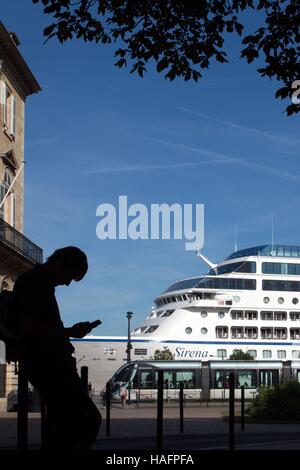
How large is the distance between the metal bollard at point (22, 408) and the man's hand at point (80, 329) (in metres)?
0.32

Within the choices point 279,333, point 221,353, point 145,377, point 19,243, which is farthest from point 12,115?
point 279,333

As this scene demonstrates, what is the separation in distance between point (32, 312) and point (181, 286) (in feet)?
264

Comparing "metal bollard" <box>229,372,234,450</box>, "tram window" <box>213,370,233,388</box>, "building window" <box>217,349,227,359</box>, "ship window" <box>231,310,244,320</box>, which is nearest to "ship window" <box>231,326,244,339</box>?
"ship window" <box>231,310,244,320</box>

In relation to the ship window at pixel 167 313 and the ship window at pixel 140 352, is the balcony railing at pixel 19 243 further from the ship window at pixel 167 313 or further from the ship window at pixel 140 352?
the ship window at pixel 167 313

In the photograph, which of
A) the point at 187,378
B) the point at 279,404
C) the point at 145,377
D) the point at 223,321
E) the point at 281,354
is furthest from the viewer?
the point at 223,321

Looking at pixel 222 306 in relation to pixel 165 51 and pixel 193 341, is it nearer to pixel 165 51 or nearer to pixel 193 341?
pixel 193 341

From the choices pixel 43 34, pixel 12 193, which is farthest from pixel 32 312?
pixel 12 193

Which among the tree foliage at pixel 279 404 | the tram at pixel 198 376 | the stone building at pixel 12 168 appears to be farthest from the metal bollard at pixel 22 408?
the tram at pixel 198 376

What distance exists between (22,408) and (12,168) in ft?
105

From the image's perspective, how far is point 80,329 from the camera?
5055 mm

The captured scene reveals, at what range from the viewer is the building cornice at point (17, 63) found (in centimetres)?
3378

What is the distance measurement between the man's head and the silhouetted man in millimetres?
171

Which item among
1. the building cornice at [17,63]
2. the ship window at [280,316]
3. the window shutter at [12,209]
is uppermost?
the building cornice at [17,63]

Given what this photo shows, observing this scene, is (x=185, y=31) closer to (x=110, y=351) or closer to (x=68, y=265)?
(x=68, y=265)
